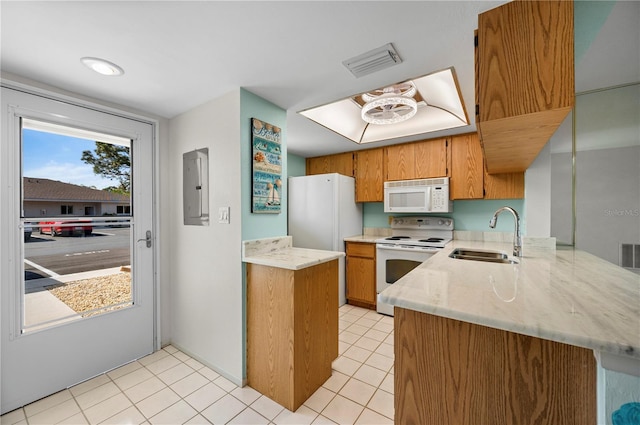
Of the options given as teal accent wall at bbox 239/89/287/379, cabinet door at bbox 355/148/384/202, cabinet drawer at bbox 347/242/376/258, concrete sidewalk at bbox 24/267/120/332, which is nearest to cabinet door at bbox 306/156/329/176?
cabinet door at bbox 355/148/384/202

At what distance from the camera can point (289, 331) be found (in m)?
1.66

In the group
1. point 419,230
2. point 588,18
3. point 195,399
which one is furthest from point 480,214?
point 195,399

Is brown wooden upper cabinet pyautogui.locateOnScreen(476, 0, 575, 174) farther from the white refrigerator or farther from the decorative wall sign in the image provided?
the white refrigerator

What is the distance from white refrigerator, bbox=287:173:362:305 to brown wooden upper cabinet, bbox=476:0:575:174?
7.51ft

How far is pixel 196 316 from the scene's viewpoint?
7.22 ft

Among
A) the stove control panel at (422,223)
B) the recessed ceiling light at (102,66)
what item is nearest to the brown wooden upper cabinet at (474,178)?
the stove control panel at (422,223)

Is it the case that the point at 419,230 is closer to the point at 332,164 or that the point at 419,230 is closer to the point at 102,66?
the point at 332,164

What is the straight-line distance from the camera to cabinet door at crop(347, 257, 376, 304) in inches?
131

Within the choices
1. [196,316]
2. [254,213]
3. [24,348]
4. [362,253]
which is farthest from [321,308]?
[24,348]

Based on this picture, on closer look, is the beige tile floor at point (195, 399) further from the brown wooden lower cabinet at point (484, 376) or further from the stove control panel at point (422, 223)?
the stove control panel at point (422, 223)

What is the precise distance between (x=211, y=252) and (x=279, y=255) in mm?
625

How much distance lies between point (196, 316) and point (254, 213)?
3.67ft

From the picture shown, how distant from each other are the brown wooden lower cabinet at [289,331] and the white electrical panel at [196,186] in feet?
2.44

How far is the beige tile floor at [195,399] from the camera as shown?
155 cm
